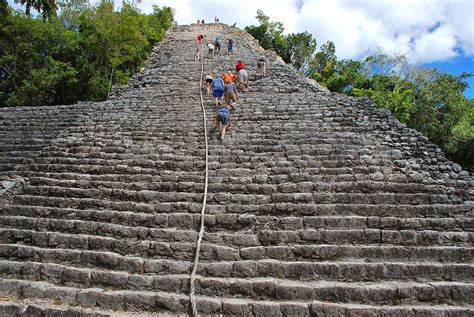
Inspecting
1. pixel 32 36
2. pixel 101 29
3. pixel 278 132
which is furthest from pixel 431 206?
pixel 32 36

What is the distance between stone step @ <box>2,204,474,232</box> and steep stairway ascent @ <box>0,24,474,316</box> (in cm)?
2

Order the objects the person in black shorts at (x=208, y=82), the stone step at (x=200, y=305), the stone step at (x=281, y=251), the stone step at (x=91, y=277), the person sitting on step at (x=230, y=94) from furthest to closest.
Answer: the person in black shorts at (x=208, y=82) < the person sitting on step at (x=230, y=94) < the stone step at (x=281, y=251) < the stone step at (x=91, y=277) < the stone step at (x=200, y=305)

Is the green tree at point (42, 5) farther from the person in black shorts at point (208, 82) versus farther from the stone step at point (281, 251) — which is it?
the stone step at point (281, 251)

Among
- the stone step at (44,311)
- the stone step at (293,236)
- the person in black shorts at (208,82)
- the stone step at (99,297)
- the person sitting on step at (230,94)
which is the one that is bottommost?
the stone step at (44,311)

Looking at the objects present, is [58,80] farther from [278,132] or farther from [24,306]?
[24,306]

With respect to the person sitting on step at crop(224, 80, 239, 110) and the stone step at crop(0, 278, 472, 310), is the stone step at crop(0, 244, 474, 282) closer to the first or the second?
the stone step at crop(0, 278, 472, 310)

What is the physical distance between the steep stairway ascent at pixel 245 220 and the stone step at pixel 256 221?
0.05ft

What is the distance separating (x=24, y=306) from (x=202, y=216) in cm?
216

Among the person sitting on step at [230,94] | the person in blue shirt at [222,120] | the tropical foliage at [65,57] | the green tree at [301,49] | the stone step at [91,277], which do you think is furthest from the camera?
the green tree at [301,49]

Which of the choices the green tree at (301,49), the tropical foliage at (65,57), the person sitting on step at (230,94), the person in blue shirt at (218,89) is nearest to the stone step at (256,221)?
the person sitting on step at (230,94)

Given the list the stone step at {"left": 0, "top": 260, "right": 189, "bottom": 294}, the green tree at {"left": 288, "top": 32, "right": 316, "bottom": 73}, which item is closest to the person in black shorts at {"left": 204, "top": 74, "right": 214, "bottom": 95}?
the stone step at {"left": 0, "top": 260, "right": 189, "bottom": 294}

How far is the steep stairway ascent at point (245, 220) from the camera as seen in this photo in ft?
10.6

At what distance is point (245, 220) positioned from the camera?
4137mm

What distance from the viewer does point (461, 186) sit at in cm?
463
